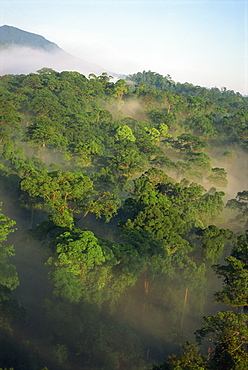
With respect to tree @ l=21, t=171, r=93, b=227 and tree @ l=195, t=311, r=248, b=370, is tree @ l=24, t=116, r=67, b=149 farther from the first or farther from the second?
tree @ l=195, t=311, r=248, b=370

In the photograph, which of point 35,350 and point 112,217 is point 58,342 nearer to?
point 35,350

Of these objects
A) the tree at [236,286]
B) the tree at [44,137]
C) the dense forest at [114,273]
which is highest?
the tree at [44,137]

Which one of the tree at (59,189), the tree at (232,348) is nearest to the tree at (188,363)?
the tree at (232,348)

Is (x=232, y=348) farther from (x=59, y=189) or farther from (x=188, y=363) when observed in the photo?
(x=59, y=189)

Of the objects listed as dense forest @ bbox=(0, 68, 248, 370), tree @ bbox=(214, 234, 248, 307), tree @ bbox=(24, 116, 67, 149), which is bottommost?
dense forest @ bbox=(0, 68, 248, 370)

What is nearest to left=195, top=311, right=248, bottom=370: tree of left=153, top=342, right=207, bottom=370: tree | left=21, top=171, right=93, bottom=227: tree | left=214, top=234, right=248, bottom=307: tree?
left=153, top=342, right=207, bottom=370: tree

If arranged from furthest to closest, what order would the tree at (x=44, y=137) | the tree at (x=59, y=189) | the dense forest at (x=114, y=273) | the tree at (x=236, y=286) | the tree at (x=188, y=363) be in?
the tree at (x=44, y=137) < the tree at (x=59, y=189) < the dense forest at (x=114, y=273) < the tree at (x=236, y=286) < the tree at (x=188, y=363)

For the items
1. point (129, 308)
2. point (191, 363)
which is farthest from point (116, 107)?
point (191, 363)

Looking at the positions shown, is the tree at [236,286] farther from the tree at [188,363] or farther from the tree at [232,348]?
the tree at [188,363]

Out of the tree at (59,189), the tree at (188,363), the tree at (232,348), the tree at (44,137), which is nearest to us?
the tree at (232,348)

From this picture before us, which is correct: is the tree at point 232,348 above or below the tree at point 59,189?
below

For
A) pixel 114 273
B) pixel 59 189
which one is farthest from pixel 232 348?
pixel 59 189

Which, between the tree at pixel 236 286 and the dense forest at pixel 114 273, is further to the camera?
the dense forest at pixel 114 273
